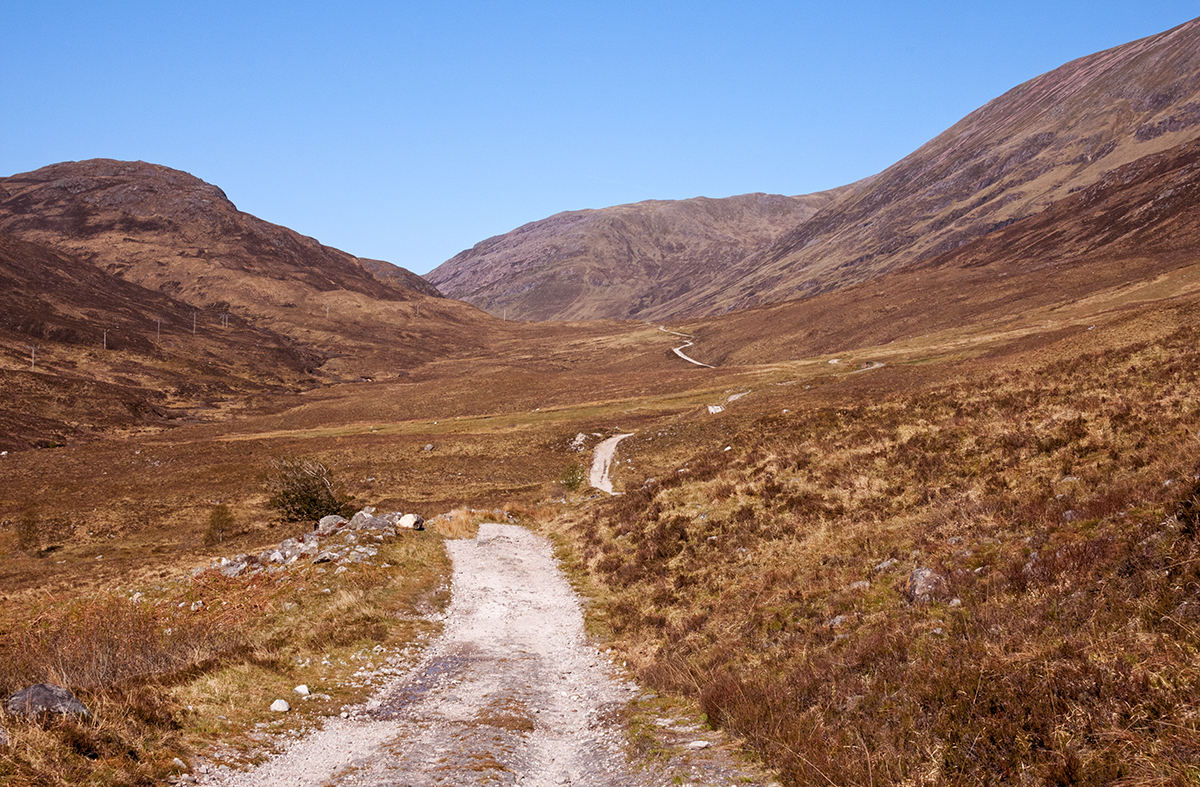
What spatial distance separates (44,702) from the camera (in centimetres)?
849

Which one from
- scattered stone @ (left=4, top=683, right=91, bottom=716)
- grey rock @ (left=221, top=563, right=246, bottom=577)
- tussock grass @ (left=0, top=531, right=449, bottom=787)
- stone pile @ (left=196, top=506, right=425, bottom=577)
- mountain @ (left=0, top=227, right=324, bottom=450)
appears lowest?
grey rock @ (left=221, top=563, right=246, bottom=577)

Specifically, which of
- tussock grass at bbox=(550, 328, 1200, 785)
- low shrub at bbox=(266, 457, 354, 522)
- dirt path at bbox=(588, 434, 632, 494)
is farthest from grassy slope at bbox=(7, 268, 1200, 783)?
dirt path at bbox=(588, 434, 632, 494)

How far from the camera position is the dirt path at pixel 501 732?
8859mm

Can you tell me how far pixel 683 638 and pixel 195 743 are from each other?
924 centimetres

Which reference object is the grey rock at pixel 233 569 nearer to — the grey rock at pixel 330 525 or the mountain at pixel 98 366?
the grey rock at pixel 330 525

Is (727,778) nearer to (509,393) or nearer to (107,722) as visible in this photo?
(107,722)

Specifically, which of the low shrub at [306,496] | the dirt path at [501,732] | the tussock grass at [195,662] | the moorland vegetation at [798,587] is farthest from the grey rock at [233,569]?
the low shrub at [306,496]

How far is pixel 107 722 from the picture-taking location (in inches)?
339

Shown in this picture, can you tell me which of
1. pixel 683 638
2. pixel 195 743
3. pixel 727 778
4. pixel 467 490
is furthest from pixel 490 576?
pixel 467 490

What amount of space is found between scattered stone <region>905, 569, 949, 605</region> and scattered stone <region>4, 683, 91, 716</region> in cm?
1308

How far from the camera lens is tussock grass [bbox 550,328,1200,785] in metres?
6.96

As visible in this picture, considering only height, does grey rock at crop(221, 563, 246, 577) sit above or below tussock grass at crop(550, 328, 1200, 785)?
below

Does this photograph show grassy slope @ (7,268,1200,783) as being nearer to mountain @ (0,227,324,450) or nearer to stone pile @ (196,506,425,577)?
stone pile @ (196,506,425,577)

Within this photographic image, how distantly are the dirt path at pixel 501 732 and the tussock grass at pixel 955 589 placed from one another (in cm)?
102
